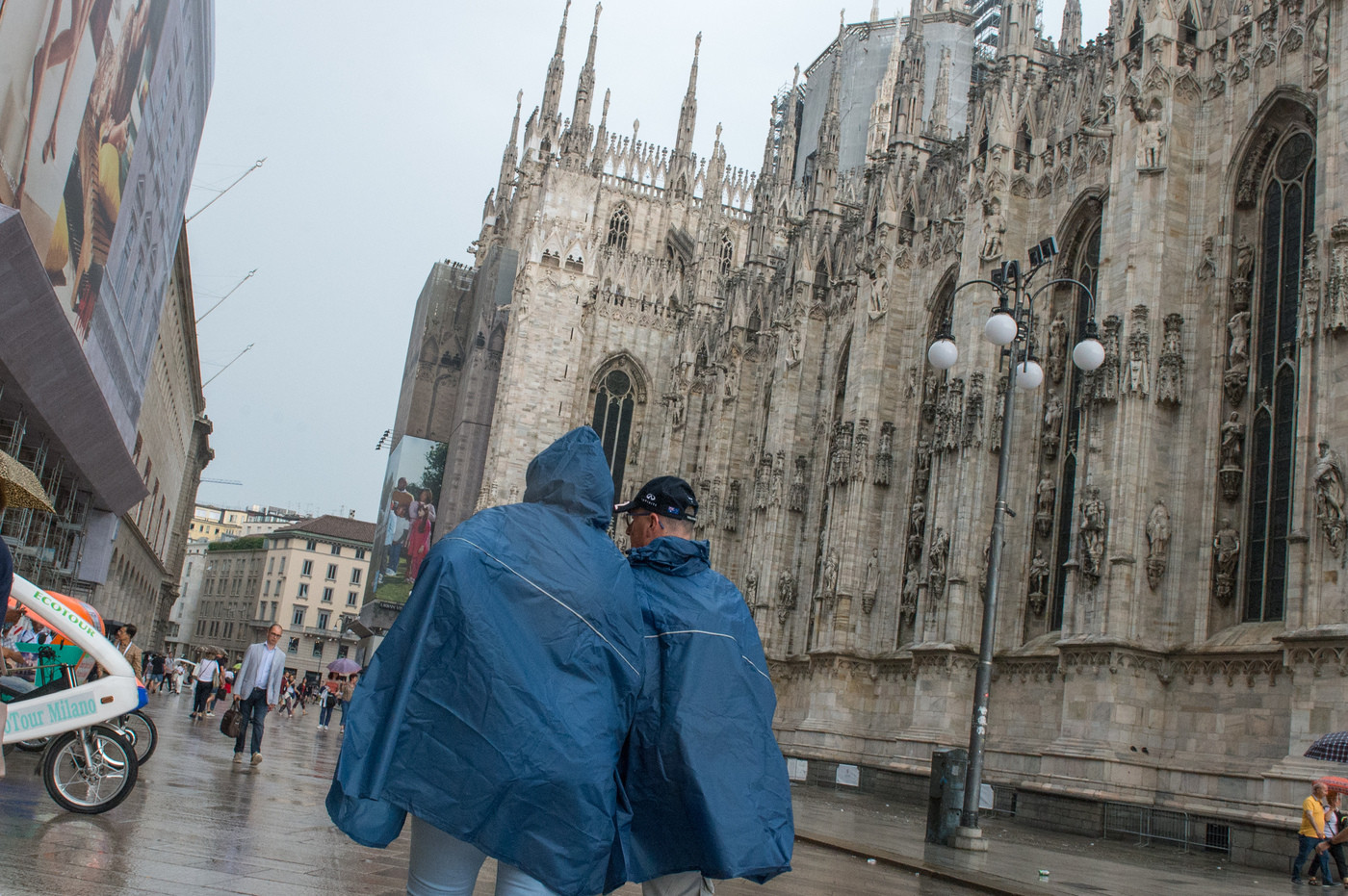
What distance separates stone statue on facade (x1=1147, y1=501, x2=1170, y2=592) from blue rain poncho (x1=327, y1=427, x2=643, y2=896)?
16350mm

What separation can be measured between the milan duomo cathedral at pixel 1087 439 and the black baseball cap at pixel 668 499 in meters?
13.0

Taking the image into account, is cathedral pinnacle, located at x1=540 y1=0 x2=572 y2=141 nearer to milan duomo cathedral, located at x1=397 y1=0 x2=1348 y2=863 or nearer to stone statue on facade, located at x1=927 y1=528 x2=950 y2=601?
milan duomo cathedral, located at x1=397 y1=0 x2=1348 y2=863

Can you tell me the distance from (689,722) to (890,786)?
20576mm

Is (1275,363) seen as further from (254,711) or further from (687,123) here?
(687,123)

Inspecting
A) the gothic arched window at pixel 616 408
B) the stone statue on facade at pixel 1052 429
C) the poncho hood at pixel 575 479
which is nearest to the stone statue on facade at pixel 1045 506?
the stone statue on facade at pixel 1052 429

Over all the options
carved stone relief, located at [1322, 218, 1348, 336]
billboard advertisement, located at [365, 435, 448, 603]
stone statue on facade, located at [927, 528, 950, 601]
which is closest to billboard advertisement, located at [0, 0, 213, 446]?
stone statue on facade, located at [927, 528, 950, 601]

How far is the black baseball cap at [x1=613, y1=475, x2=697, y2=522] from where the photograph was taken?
13.8 ft

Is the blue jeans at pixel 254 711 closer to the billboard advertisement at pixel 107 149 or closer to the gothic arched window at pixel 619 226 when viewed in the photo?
the billboard advertisement at pixel 107 149

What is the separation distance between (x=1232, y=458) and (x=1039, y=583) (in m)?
4.57

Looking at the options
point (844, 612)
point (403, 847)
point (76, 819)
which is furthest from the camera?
point (844, 612)

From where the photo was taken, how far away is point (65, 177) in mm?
15578

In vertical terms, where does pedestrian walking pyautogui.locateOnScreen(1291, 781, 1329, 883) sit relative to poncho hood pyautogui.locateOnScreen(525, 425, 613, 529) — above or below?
below

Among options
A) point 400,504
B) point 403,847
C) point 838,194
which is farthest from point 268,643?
point 400,504

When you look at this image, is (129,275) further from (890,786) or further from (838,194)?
(838,194)
